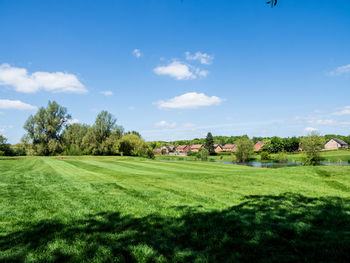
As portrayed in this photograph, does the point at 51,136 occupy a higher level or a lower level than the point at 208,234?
higher

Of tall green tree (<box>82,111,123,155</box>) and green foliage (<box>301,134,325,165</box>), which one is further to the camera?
tall green tree (<box>82,111,123,155</box>)

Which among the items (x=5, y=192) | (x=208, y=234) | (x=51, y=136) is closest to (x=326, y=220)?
(x=208, y=234)

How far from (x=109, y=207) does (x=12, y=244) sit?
2.65 metres

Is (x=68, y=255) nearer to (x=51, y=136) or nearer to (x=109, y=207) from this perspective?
(x=109, y=207)

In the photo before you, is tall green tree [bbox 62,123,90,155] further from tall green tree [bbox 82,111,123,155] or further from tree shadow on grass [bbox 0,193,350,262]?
tree shadow on grass [bbox 0,193,350,262]

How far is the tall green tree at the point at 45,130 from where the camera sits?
56719 mm

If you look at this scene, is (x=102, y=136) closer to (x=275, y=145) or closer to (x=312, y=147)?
(x=312, y=147)

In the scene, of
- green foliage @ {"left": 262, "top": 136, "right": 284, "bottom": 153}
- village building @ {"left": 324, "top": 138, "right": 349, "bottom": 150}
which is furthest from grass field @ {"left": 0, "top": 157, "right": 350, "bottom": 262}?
village building @ {"left": 324, "top": 138, "right": 349, "bottom": 150}

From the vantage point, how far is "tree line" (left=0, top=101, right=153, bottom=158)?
187ft

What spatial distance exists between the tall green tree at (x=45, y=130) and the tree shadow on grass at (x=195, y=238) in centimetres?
6245

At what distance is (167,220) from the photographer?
16.8 feet

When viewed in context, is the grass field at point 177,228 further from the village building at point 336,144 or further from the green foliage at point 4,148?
the village building at point 336,144

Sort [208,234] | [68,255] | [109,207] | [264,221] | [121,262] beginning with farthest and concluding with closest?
[109,207]
[264,221]
[208,234]
[68,255]
[121,262]

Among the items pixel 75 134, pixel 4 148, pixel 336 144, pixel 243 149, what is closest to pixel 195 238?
pixel 243 149
